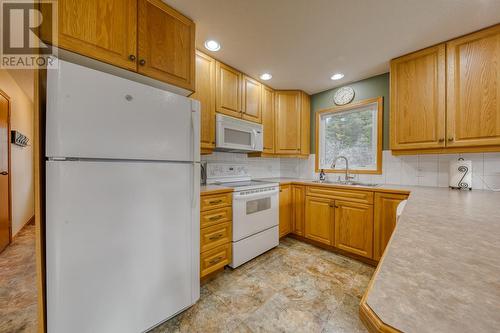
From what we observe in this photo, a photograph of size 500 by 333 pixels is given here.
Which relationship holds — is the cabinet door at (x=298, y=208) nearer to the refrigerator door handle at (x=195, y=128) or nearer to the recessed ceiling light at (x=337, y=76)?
the recessed ceiling light at (x=337, y=76)

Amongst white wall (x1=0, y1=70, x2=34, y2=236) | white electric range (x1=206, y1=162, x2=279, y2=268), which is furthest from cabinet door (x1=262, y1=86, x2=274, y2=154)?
white wall (x1=0, y1=70, x2=34, y2=236)

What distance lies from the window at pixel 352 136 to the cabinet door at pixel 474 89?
2.30 ft

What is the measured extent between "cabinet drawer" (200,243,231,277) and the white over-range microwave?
1057mm

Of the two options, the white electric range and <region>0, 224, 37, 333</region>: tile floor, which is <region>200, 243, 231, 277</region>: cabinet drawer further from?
<region>0, 224, 37, 333</region>: tile floor

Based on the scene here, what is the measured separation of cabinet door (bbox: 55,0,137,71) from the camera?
40.1 inches

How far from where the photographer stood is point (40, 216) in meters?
0.90

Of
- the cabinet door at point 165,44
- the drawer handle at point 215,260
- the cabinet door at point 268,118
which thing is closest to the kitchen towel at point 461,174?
the cabinet door at point 268,118

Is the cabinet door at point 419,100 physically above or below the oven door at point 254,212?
above

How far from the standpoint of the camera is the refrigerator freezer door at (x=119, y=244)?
2.87ft

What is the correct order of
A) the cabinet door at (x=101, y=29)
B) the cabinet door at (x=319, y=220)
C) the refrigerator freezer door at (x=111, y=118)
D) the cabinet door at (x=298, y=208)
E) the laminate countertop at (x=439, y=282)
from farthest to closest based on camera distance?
1. the cabinet door at (x=298, y=208)
2. the cabinet door at (x=319, y=220)
3. the cabinet door at (x=101, y=29)
4. the refrigerator freezer door at (x=111, y=118)
5. the laminate countertop at (x=439, y=282)

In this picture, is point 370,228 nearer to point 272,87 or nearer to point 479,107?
point 479,107

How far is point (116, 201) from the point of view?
101 centimetres

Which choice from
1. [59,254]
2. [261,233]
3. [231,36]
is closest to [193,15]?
[231,36]

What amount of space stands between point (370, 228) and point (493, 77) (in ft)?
5.42
